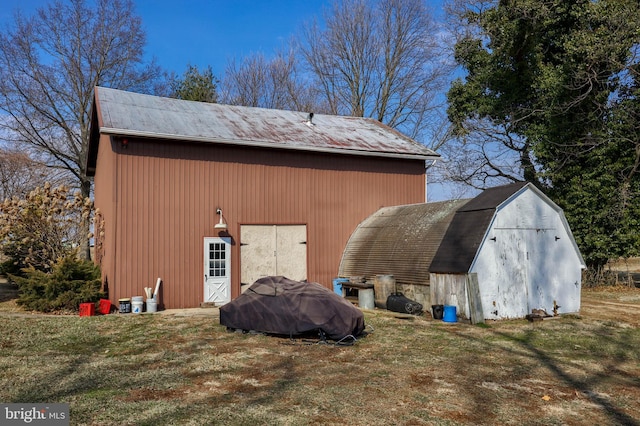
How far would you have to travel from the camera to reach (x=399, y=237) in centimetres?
1408

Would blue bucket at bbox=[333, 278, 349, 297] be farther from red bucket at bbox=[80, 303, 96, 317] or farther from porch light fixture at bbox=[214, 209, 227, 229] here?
red bucket at bbox=[80, 303, 96, 317]

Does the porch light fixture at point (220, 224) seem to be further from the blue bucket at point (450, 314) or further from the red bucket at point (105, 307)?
the blue bucket at point (450, 314)

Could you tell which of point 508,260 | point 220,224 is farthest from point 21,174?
point 508,260

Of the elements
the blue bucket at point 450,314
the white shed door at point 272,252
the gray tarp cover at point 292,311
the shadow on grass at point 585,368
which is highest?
the white shed door at point 272,252

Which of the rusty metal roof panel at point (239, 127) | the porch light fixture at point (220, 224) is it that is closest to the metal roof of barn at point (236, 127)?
the rusty metal roof panel at point (239, 127)

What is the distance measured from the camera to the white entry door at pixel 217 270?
540 inches

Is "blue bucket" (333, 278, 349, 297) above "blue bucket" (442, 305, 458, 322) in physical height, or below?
above

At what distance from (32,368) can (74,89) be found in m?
24.1

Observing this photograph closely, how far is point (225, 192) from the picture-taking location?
14.1m

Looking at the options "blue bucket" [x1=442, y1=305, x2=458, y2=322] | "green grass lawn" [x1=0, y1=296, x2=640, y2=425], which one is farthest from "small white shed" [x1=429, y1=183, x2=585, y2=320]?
"green grass lawn" [x1=0, y1=296, x2=640, y2=425]

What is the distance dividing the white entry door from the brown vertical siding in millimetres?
169

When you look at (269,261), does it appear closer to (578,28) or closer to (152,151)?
(152,151)

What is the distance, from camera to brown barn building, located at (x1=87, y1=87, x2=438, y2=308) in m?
12.9

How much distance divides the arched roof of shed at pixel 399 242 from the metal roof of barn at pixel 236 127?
2490 mm
